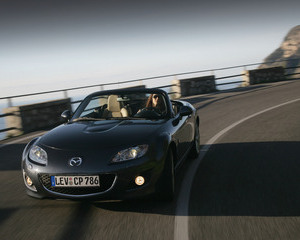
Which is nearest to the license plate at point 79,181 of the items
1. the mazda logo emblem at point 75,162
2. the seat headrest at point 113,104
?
the mazda logo emblem at point 75,162

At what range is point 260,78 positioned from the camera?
26641mm

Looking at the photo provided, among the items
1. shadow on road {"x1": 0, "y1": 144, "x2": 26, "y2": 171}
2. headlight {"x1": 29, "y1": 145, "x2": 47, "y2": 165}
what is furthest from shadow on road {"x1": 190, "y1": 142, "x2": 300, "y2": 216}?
shadow on road {"x1": 0, "y1": 144, "x2": 26, "y2": 171}

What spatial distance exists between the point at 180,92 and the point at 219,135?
13178 mm

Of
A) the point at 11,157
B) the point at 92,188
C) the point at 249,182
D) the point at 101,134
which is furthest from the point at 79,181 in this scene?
the point at 11,157

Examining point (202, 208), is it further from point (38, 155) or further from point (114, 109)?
point (114, 109)

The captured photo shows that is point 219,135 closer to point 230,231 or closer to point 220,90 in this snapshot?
point 230,231

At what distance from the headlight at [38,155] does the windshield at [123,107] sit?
3.62 ft

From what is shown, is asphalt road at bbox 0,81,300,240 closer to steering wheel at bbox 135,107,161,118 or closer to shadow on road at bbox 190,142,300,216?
shadow on road at bbox 190,142,300,216

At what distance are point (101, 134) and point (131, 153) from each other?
0.53 meters

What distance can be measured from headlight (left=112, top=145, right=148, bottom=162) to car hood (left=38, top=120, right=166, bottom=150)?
0.07 m

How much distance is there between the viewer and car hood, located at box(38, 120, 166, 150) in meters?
4.33

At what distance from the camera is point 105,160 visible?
13.5ft

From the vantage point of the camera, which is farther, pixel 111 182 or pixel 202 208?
pixel 202 208

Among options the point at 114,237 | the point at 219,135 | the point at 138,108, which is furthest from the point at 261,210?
the point at 219,135
